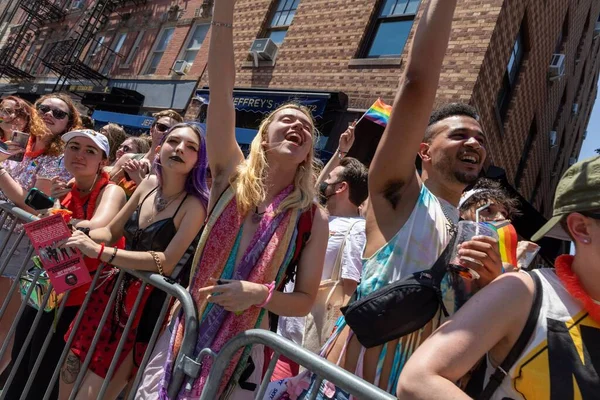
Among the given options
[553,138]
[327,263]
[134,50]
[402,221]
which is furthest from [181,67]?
[402,221]

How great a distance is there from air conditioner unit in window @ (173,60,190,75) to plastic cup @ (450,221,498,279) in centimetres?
1264

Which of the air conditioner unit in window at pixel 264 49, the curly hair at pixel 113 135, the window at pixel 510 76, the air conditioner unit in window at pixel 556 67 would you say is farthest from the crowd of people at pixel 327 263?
the air conditioner unit in window at pixel 556 67

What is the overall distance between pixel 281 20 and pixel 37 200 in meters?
9.06

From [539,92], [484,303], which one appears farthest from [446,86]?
[484,303]

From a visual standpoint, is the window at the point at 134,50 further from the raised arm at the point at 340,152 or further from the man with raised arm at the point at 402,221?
the man with raised arm at the point at 402,221

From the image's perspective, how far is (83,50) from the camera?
1698 centimetres

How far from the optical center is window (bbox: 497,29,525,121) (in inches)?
314

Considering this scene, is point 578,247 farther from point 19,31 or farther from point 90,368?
point 19,31

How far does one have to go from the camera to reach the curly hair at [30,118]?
344 centimetres

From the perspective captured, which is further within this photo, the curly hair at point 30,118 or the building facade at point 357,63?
the building facade at point 357,63

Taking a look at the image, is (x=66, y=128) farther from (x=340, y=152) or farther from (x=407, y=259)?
(x=407, y=259)

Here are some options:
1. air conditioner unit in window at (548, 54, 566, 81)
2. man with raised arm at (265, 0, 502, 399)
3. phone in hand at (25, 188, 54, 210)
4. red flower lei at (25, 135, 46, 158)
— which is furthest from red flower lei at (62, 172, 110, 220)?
air conditioner unit in window at (548, 54, 566, 81)

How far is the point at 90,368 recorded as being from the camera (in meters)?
2.31

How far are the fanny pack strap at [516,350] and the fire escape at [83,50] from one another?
1690 cm
